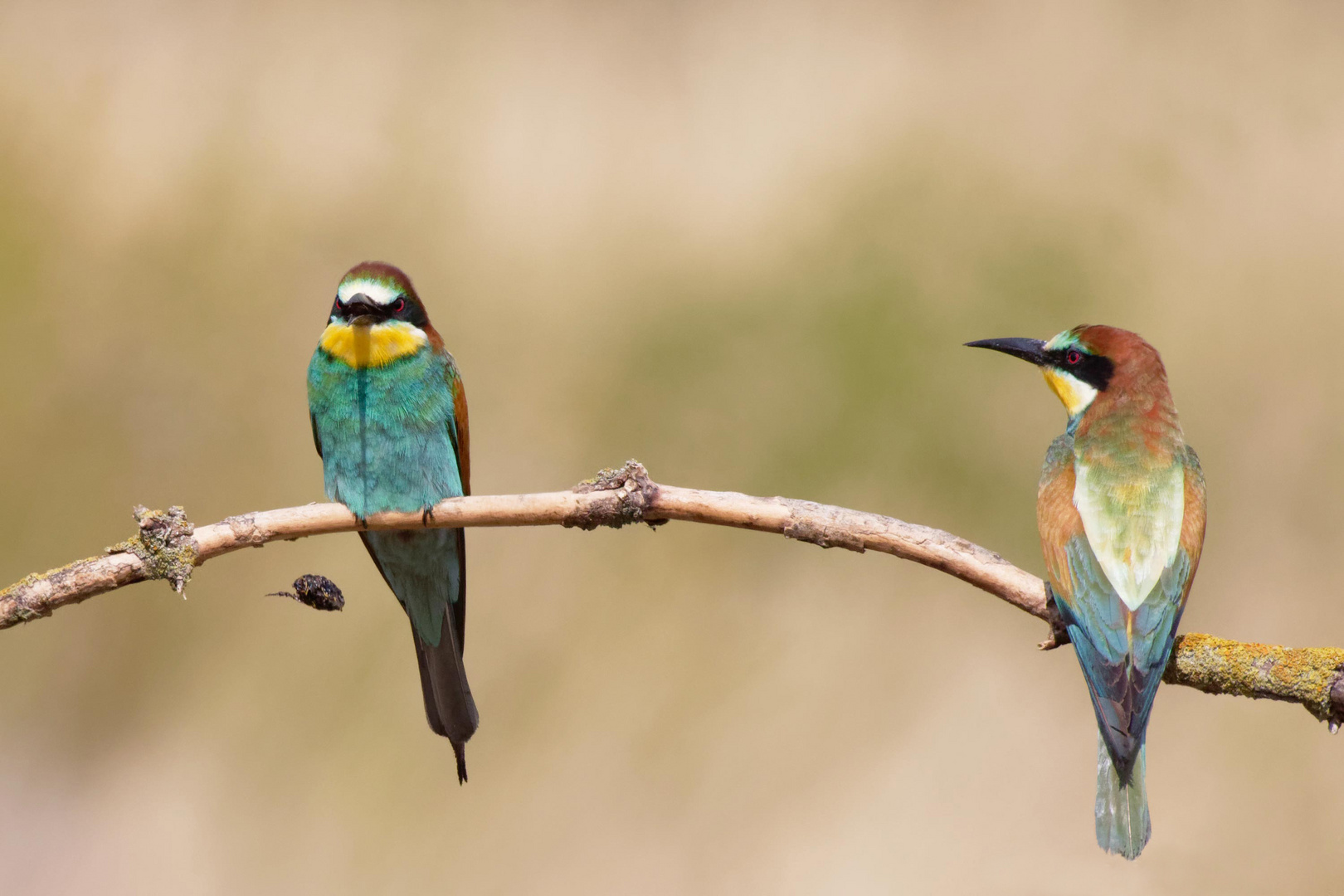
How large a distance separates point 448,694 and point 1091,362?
71.2 inches

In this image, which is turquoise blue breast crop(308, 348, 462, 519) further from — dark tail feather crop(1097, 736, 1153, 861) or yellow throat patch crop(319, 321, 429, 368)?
dark tail feather crop(1097, 736, 1153, 861)

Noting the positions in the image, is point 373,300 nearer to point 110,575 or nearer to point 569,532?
point 110,575

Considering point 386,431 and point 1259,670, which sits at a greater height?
point 386,431

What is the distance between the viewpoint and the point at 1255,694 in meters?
1.98

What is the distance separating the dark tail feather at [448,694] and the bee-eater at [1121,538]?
1.53m

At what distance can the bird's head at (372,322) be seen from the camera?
2705mm

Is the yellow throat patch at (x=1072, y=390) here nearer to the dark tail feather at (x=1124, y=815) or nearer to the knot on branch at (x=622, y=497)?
the dark tail feather at (x=1124, y=815)

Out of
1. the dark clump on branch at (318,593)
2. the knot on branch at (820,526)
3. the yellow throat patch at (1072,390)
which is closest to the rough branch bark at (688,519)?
the knot on branch at (820,526)

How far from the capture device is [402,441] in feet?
8.84

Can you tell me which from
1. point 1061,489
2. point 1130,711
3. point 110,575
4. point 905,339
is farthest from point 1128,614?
point 905,339

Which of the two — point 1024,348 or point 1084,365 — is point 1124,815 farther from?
point 1024,348

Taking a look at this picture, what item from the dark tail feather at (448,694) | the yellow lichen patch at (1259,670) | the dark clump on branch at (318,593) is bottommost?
the dark tail feather at (448,694)

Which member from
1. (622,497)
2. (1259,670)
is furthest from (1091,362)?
(622,497)

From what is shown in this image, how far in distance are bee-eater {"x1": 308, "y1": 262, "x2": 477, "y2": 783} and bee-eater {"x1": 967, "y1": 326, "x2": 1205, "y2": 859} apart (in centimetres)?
142
